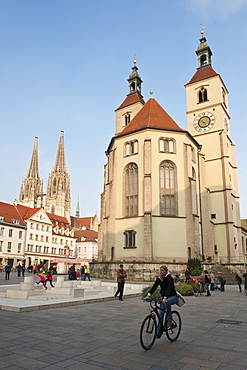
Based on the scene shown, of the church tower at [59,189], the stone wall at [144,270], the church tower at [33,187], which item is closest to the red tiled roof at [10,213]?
the stone wall at [144,270]

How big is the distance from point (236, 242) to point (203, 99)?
21096mm

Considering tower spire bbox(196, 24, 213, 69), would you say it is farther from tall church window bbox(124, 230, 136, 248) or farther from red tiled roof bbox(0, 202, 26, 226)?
red tiled roof bbox(0, 202, 26, 226)

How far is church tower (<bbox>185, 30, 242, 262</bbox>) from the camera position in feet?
123

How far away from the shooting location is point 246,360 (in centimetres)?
520

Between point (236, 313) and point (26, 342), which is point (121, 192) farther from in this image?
point (26, 342)

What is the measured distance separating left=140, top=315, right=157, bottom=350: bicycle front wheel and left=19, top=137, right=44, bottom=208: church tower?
107 m

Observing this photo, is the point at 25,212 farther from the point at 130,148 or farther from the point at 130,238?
the point at 130,238

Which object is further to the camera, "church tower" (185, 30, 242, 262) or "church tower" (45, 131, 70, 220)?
"church tower" (45, 131, 70, 220)

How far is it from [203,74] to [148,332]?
46050 millimetres

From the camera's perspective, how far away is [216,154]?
40469 millimetres

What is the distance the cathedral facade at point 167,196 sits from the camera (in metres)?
29.8

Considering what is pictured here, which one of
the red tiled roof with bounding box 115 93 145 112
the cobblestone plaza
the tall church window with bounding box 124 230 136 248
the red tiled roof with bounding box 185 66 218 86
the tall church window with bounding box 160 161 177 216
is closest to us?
the cobblestone plaza

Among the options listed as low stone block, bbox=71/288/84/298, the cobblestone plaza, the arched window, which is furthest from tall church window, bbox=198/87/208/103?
the cobblestone plaza

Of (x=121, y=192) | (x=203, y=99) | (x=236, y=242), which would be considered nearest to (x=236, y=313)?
(x=121, y=192)
